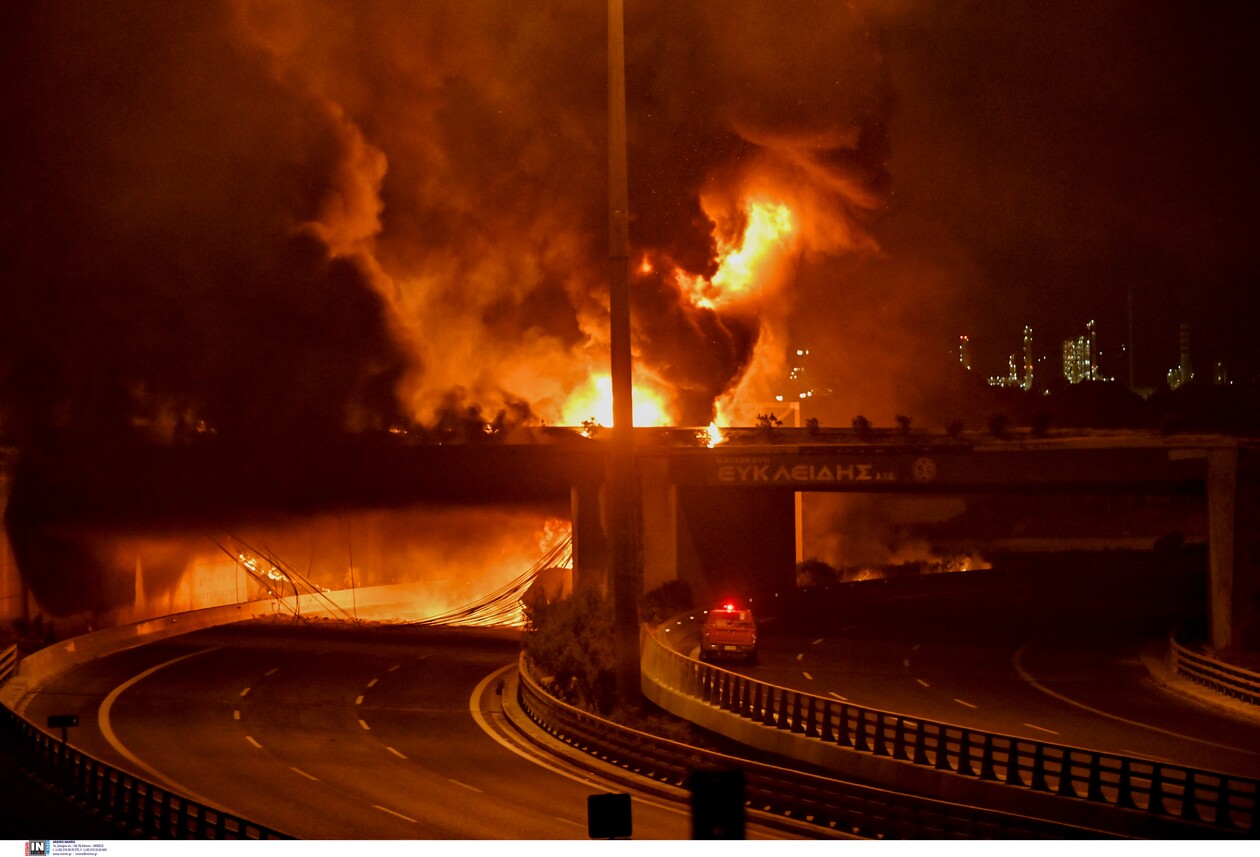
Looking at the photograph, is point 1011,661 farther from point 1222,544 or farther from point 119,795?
point 119,795

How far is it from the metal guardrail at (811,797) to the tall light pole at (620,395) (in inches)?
60.8

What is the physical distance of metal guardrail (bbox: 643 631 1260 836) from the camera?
17.5 meters

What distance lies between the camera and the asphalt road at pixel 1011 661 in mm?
27828

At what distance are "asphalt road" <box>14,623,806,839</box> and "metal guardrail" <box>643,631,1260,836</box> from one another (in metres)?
3.11

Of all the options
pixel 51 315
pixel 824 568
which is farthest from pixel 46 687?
pixel 824 568

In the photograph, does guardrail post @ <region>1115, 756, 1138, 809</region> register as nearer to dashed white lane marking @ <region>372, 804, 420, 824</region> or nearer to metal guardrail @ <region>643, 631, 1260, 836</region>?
metal guardrail @ <region>643, 631, 1260, 836</region>

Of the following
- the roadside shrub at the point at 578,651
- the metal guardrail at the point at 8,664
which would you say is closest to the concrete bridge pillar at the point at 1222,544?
the roadside shrub at the point at 578,651

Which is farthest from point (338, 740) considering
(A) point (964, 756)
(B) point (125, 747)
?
(A) point (964, 756)

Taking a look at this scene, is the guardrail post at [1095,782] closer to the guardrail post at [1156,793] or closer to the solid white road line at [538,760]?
the guardrail post at [1156,793]

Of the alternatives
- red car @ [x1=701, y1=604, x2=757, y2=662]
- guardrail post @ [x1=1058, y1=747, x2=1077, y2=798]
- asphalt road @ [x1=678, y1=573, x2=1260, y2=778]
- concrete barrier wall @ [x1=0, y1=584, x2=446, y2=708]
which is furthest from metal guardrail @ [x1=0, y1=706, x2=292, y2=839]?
red car @ [x1=701, y1=604, x2=757, y2=662]

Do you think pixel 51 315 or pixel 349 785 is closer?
pixel 349 785
